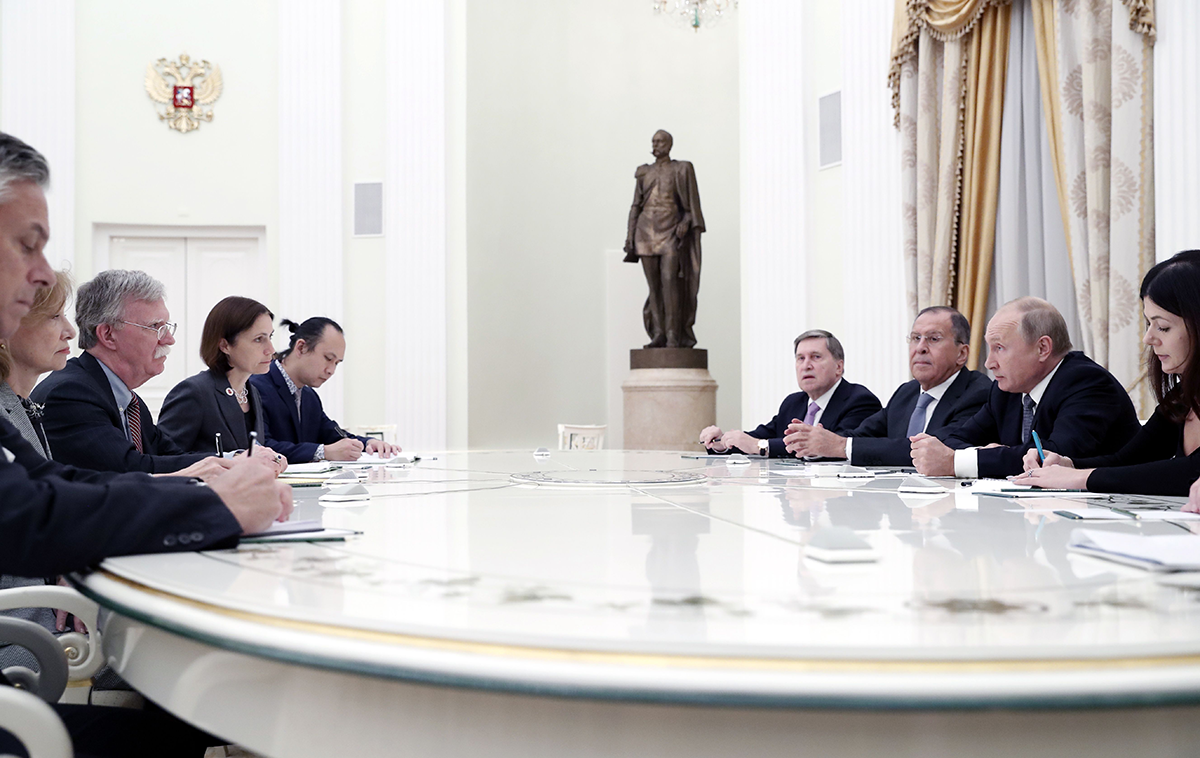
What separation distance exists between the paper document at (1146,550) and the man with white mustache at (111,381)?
207 centimetres

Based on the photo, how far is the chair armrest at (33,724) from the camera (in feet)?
3.16

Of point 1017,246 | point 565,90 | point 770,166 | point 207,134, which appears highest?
point 565,90

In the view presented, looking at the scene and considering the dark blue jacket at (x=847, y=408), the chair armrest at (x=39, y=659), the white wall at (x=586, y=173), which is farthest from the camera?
the white wall at (x=586, y=173)

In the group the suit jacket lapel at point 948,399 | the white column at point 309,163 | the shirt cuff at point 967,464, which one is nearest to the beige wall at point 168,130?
the white column at point 309,163

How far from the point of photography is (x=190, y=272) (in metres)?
8.85

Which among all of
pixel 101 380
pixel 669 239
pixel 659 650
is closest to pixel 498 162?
pixel 669 239

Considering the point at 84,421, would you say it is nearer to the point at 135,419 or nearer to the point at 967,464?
the point at 135,419

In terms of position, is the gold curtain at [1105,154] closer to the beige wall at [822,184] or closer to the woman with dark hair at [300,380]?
the beige wall at [822,184]

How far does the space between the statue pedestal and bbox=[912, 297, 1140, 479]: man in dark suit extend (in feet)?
14.7

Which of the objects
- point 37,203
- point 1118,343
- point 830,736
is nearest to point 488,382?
point 1118,343

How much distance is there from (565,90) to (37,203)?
9815 millimetres

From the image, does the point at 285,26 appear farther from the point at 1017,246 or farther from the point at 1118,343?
the point at 1118,343

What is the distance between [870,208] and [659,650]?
→ 20.8 ft

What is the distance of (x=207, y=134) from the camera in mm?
8812
